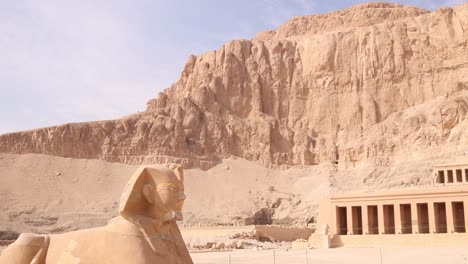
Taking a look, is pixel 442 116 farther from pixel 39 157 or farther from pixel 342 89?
pixel 39 157

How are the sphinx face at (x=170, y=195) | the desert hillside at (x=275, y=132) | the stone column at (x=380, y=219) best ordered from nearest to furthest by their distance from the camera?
the sphinx face at (x=170, y=195)
the stone column at (x=380, y=219)
the desert hillside at (x=275, y=132)

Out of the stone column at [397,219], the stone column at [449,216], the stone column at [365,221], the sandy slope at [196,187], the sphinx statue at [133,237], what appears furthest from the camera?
the sandy slope at [196,187]

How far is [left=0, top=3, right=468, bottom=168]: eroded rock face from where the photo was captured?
74938 mm

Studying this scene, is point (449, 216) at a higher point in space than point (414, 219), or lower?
higher

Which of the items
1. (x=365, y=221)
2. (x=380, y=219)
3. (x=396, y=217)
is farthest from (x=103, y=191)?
(x=396, y=217)

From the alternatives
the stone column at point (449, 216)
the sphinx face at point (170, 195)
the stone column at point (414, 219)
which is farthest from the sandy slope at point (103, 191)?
the sphinx face at point (170, 195)

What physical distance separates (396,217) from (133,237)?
1129 inches

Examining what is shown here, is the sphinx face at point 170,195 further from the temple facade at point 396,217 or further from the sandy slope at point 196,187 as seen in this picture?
the sandy slope at point 196,187

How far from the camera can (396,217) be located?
106ft

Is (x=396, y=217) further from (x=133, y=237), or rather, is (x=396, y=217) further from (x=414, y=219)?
(x=133, y=237)

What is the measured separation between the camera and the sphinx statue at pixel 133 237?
6121mm

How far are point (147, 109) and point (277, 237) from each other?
1868 inches

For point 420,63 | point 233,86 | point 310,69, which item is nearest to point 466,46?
point 420,63

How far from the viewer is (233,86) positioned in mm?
88062
